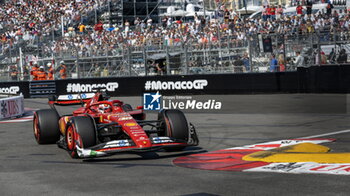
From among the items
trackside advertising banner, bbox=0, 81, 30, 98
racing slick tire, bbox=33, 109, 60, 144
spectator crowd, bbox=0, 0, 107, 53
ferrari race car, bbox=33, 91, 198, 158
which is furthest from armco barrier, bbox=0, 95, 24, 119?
spectator crowd, bbox=0, 0, 107, 53

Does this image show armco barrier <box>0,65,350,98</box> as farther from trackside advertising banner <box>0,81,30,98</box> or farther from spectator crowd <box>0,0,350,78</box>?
spectator crowd <box>0,0,350,78</box>

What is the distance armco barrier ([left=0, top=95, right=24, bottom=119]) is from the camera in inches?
682

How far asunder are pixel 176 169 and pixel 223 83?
47.0 feet

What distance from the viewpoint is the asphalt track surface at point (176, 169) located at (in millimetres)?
6344

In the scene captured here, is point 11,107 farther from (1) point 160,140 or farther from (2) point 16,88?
(1) point 160,140

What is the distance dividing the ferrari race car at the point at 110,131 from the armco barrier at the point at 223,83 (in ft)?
32.0

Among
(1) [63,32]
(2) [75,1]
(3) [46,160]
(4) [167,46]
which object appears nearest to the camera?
(3) [46,160]

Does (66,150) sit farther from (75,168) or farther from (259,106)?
(259,106)

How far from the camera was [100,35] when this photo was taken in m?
31.0

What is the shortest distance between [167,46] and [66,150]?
1462 cm

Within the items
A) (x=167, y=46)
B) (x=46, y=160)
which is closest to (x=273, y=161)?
(x=46, y=160)

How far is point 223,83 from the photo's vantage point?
72.0ft

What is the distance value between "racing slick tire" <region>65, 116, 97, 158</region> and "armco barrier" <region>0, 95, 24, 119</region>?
863 cm

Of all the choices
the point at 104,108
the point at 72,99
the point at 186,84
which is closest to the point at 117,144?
the point at 104,108
